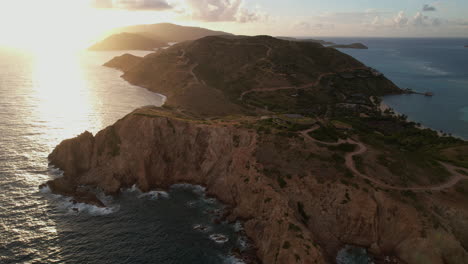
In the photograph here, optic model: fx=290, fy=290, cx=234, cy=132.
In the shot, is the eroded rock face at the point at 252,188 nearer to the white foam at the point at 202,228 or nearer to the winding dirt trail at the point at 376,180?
the winding dirt trail at the point at 376,180

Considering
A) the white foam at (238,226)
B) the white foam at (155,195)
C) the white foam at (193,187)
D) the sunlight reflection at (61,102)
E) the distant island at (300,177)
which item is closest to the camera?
the distant island at (300,177)

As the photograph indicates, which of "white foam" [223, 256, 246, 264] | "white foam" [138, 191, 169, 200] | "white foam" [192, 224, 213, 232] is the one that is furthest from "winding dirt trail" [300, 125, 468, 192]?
"white foam" [138, 191, 169, 200]

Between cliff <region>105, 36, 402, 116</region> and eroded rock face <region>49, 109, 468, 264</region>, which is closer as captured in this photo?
eroded rock face <region>49, 109, 468, 264</region>

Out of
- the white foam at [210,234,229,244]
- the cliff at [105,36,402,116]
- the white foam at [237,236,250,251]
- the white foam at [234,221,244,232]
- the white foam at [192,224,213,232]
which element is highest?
the cliff at [105,36,402,116]

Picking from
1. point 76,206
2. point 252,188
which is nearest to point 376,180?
point 252,188

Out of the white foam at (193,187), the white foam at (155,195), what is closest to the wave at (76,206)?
the white foam at (155,195)

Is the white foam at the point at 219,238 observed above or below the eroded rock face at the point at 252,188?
below

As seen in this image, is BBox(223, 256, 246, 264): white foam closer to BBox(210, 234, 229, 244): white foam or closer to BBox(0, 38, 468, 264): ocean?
BBox(0, 38, 468, 264): ocean

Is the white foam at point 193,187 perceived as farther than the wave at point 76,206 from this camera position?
Yes

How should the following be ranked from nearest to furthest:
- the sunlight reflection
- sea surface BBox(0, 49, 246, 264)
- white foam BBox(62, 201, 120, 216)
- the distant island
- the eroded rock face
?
sea surface BBox(0, 49, 246, 264)
the eroded rock face
the distant island
white foam BBox(62, 201, 120, 216)
the sunlight reflection
